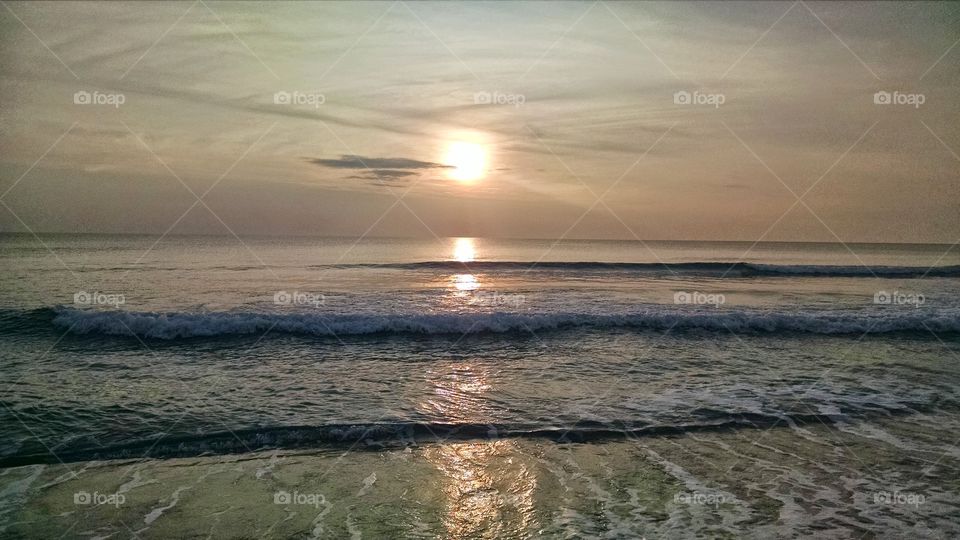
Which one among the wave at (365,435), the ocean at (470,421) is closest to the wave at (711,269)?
the ocean at (470,421)

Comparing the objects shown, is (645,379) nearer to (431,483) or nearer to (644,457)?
(644,457)

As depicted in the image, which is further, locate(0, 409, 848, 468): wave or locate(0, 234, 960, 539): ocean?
locate(0, 409, 848, 468): wave

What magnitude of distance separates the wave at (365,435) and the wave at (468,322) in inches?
363

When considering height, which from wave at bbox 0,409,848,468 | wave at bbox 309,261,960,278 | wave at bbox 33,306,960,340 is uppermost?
wave at bbox 309,261,960,278

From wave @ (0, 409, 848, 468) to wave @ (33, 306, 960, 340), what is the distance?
9219 millimetres

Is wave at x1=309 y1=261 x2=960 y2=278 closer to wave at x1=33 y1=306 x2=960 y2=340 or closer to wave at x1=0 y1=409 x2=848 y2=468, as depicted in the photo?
wave at x1=33 y1=306 x2=960 y2=340

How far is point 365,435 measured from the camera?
8.56 m

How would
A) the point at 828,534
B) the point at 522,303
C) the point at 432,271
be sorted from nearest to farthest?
the point at 828,534, the point at 522,303, the point at 432,271

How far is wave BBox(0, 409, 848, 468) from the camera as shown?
7879 millimetres

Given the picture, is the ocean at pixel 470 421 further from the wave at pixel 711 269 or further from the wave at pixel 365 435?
the wave at pixel 711 269

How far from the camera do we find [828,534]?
5.69m

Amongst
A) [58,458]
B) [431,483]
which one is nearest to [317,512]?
[431,483]

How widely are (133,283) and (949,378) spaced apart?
→ 108ft

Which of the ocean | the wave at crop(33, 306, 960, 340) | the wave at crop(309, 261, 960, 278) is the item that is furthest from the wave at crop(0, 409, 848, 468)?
the wave at crop(309, 261, 960, 278)
